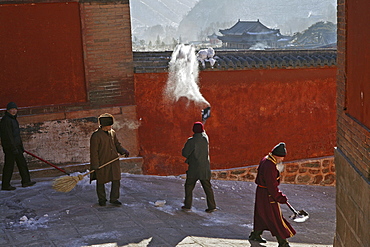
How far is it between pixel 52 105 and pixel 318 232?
5.53 metres

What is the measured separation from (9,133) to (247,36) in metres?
28.0

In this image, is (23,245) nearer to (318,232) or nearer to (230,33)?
(318,232)

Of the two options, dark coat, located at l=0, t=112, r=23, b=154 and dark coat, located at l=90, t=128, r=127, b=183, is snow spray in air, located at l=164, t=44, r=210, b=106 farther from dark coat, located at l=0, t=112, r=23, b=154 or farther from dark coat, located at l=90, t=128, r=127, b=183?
dark coat, located at l=90, t=128, r=127, b=183

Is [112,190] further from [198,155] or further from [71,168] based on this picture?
[71,168]

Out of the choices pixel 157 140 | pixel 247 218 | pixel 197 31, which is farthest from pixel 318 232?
pixel 197 31

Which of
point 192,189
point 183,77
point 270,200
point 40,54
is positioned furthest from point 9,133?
point 270,200

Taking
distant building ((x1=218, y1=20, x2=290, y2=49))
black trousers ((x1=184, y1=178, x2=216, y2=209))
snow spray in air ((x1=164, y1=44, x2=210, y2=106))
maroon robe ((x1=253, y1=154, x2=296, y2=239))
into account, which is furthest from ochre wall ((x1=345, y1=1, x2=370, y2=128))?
distant building ((x1=218, y1=20, x2=290, y2=49))

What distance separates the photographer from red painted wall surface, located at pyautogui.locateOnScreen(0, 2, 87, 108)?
10000mm

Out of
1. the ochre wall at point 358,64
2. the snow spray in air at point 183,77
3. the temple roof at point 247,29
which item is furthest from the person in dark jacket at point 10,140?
the temple roof at point 247,29

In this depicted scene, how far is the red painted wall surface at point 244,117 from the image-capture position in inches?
445

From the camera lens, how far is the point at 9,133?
873 centimetres

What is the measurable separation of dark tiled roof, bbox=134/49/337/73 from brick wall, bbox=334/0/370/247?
5.22m

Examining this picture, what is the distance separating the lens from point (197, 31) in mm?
92062

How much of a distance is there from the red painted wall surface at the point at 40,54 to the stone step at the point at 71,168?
1264mm
